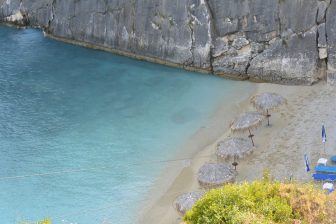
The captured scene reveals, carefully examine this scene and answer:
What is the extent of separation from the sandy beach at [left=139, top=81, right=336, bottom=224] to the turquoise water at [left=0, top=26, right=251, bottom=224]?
3.81 ft

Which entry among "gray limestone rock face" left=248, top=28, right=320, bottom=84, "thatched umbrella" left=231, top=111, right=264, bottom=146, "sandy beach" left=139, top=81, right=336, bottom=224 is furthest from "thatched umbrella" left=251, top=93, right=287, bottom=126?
"gray limestone rock face" left=248, top=28, right=320, bottom=84

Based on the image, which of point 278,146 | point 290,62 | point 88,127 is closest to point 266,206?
point 278,146

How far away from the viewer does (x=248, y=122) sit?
1135 inches

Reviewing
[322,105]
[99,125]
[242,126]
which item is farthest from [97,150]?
[322,105]

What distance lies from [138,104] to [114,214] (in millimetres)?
10895

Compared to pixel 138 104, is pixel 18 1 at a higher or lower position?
higher

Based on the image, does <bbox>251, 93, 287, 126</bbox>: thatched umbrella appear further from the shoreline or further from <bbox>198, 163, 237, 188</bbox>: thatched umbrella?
<bbox>198, 163, 237, 188</bbox>: thatched umbrella

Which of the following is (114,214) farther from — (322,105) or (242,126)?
(322,105)

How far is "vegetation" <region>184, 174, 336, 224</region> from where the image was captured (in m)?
16.1

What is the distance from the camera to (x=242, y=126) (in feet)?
94.7

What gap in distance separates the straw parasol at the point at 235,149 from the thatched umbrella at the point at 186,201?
10.4ft

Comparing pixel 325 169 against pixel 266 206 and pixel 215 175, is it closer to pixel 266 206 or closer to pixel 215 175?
pixel 215 175

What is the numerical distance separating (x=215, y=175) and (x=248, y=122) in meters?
4.93

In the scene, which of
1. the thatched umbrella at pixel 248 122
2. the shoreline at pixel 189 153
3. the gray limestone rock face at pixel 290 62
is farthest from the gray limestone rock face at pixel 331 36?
the thatched umbrella at pixel 248 122
